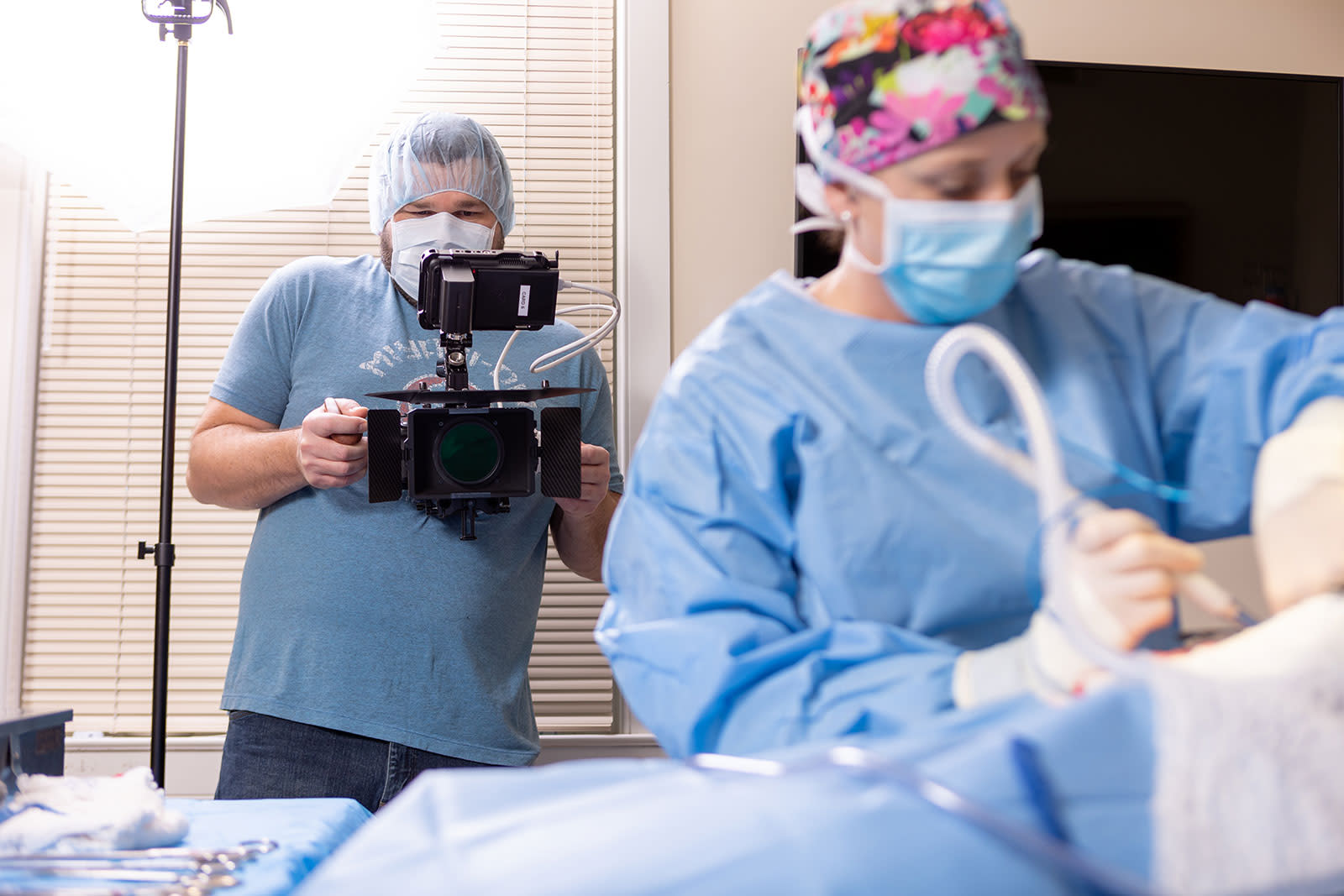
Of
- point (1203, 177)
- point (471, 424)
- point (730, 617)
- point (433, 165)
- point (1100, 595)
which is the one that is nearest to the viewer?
point (1100, 595)

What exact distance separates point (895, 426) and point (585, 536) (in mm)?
914

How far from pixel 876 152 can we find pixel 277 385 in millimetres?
1125

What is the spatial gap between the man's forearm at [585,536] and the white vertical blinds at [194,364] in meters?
0.39

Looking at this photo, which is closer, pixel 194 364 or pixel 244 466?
pixel 244 466

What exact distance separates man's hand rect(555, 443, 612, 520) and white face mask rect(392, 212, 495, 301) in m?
0.34

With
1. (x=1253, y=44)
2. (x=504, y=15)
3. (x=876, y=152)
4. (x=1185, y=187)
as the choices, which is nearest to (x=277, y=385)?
(x=504, y=15)

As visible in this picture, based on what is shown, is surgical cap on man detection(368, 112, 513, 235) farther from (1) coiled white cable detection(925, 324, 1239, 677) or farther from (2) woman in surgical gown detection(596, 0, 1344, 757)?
(1) coiled white cable detection(925, 324, 1239, 677)

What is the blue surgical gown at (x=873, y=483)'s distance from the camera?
78cm

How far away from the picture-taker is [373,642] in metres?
1.57

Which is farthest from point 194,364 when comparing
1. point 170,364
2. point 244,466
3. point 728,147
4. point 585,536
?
point 728,147

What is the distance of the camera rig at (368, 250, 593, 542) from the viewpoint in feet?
4.48

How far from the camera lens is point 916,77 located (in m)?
0.81

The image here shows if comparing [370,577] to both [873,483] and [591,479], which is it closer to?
[591,479]

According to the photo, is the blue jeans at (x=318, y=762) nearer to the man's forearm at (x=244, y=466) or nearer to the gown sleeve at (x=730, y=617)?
the man's forearm at (x=244, y=466)
